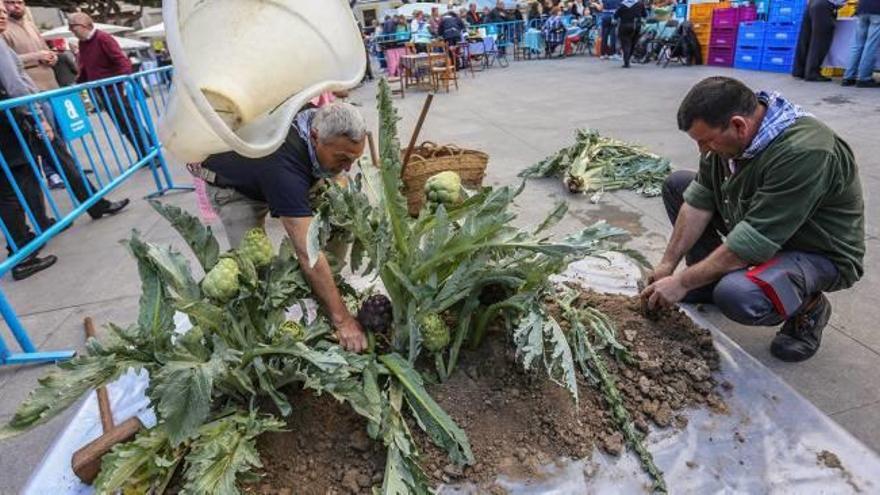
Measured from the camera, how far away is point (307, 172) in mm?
2398

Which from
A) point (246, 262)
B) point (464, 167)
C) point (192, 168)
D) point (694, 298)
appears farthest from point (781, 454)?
point (192, 168)

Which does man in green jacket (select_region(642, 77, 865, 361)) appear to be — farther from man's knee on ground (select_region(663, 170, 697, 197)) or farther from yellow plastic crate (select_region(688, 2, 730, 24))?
yellow plastic crate (select_region(688, 2, 730, 24))

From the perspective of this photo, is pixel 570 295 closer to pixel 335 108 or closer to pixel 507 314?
pixel 507 314

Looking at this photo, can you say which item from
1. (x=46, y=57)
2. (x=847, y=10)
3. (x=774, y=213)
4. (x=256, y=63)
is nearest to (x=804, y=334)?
(x=774, y=213)

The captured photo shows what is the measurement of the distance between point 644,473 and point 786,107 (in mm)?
1532

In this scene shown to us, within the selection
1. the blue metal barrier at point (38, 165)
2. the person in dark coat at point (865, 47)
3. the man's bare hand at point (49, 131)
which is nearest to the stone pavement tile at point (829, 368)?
the blue metal barrier at point (38, 165)

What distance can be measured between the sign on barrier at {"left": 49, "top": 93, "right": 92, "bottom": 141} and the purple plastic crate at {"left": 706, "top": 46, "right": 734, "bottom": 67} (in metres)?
11.8

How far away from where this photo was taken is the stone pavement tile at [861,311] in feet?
8.34

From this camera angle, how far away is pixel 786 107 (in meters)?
2.10

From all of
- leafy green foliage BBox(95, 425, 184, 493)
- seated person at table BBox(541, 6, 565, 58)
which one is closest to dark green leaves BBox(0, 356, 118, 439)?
leafy green foliage BBox(95, 425, 184, 493)

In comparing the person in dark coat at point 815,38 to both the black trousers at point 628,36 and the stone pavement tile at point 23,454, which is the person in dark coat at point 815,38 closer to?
the black trousers at point 628,36

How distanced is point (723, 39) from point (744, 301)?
1133cm

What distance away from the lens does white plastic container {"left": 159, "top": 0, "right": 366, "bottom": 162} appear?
3.92 feet

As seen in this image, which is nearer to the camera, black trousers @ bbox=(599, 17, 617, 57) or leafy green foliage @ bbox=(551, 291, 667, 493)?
leafy green foliage @ bbox=(551, 291, 667, 493)
